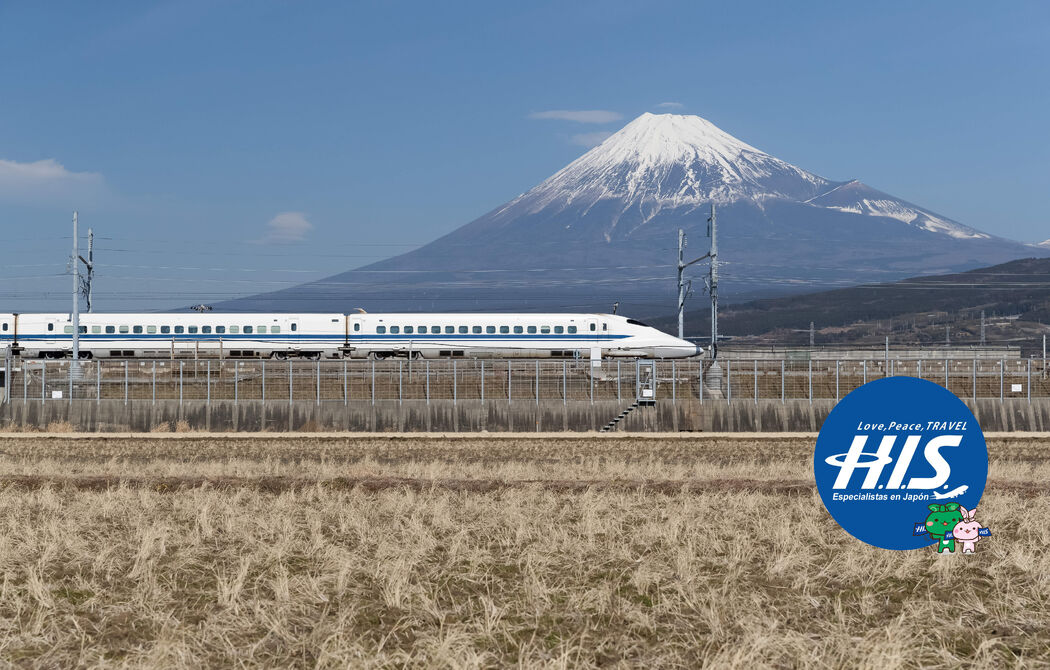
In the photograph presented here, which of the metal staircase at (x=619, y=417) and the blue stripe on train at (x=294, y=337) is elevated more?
the blue stripe on train at (x=294, y=337)

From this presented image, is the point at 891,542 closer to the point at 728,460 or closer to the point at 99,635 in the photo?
the point at 99,635

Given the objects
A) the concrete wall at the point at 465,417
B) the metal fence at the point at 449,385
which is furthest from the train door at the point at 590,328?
the concrete wall at the point at 465,417

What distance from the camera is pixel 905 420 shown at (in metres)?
11.4

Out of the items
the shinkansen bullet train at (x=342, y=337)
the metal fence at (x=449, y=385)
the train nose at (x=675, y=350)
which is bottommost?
the metal fence at (x=449, y=385)

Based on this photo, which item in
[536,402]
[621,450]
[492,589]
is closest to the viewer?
[492,589]

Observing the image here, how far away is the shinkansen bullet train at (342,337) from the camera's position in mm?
77562

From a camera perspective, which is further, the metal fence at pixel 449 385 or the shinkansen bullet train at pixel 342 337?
the shinkansen bullet train at pixel 342 337

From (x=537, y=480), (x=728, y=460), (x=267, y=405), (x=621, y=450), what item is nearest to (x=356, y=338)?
(x=267, y=405)

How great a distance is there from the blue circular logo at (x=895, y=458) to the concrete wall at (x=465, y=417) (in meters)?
36.5

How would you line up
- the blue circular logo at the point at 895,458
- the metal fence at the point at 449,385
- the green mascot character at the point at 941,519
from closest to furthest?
the blue circular logo at the point at 895,458
the green mascot character at the point at 941,519
the metal fence at the point at 449,385

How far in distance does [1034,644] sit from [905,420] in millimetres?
2437

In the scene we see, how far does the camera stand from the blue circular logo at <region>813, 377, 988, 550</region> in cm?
1142

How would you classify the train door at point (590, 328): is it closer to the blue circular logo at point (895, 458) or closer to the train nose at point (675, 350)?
the train nose at point (675, 350)

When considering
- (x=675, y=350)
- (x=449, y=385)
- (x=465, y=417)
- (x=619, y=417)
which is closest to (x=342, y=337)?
(x=675, y=350)
